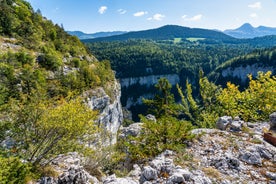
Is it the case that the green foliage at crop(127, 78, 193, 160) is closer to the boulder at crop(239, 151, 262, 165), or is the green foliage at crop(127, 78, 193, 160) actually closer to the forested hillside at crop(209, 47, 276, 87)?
the boulder at crop(239, 151, 262, 165)

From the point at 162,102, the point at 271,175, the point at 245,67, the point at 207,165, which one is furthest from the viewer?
the point at 245,67

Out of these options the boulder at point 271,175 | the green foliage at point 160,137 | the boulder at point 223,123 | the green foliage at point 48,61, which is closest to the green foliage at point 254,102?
the boulder at point 223,123

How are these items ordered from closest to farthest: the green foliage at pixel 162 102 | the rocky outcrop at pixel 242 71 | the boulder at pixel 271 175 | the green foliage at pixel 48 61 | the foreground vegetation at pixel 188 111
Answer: the boulder at pixel 271 175 → the foreground vegetation at pixel 188 111 → the green foliage at pixel 162 102 → the green foliage at pixel 48 61 → the rocky outcrop at pixel 242 71

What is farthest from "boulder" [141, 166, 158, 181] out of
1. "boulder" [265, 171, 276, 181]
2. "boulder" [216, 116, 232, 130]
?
"boulder" [216, 116, 232, 130]

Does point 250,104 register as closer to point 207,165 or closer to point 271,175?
point 271,175

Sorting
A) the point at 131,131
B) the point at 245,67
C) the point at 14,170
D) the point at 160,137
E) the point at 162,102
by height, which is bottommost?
the point at 245,67

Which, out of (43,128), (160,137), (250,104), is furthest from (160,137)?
(250,104)

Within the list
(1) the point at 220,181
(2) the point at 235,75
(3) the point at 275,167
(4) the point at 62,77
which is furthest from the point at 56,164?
(2) the point at 235,75

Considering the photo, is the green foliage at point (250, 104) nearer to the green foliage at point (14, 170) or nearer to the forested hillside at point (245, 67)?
the green foliage at point (14, 170)

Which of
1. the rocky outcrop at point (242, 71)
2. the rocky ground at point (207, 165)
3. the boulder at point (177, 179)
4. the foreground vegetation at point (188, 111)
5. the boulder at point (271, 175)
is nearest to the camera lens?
the boulder at point (177, 179)

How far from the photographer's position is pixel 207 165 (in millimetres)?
12648

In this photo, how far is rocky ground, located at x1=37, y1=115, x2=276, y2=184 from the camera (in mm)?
11041

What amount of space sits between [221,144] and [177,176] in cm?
582

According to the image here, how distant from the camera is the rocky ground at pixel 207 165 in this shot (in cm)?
1104
